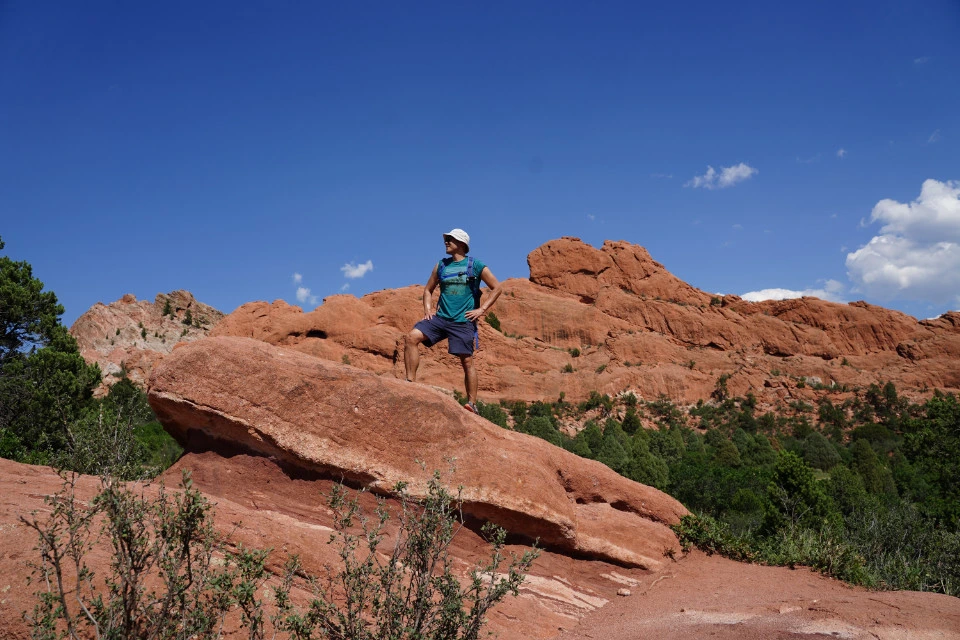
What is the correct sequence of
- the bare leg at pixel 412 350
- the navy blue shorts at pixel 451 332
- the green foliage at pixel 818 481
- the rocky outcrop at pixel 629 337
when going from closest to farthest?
the bare leg at pixel 412 350 → the navy blue shorts at pixel 451 332 → the green foliage at pixel 818 481 → the rocky outcrop at pixel 629 337

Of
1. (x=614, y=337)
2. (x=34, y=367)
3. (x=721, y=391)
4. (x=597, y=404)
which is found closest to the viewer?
(x=34, y=367)

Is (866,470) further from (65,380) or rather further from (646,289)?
(646,289)

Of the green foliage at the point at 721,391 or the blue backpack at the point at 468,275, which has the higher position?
the green foliage at the point at 721,391

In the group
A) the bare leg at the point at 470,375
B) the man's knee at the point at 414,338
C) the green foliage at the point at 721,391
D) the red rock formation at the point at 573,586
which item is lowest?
the red rock formation at the point at 573,586

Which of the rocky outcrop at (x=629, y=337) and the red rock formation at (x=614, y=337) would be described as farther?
the rocky outcrop at (x=629, y=337)

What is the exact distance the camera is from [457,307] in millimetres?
7016

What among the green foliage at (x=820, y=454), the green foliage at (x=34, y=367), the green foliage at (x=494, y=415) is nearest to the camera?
the green foliage at (x=34, y=367)

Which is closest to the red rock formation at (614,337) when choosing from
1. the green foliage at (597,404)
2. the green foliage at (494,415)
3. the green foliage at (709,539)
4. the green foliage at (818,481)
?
the green foliage at (597,404)

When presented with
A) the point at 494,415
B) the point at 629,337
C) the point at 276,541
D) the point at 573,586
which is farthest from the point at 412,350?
the point at 629,337

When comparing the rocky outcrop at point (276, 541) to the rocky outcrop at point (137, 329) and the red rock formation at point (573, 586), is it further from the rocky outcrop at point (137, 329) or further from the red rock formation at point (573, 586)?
the rocky outcrop at point (137, 329)

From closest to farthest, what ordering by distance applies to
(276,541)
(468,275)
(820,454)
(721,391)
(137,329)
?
(276,541) → (468,275) → (820,454) → (137,329) → (721,391)

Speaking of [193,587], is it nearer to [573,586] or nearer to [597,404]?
[573,586]

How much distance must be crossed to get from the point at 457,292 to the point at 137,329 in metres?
58.0

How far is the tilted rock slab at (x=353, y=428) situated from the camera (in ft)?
20.8
